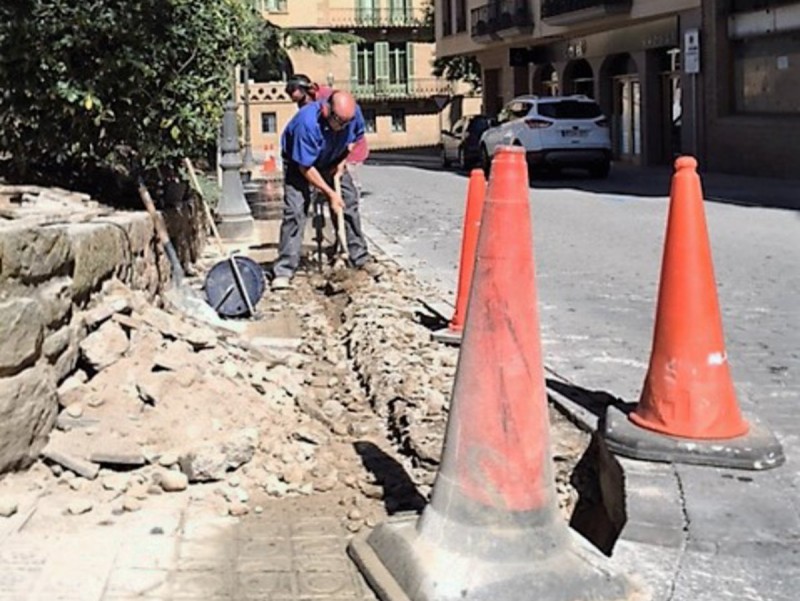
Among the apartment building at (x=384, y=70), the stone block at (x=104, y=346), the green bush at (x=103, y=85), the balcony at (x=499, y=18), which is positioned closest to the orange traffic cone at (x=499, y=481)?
the stone block at (x=104, y=346)

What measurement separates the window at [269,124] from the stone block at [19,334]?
56.0 m

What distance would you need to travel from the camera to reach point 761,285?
9.48 meters

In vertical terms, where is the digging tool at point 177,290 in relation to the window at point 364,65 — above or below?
below

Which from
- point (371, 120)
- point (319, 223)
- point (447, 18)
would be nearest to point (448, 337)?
point (319, 223)

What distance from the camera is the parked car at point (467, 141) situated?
3075 centimetres

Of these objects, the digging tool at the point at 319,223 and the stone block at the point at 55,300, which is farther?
the digging tool at the point at 319,223

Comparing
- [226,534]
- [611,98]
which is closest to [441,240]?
[226,534]

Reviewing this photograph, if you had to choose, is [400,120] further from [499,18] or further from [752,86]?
[752,86]

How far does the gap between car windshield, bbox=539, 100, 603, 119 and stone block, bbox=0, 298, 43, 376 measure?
21.7 metres

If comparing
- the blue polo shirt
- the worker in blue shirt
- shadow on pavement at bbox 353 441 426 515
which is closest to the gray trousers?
the worker in blue shirt

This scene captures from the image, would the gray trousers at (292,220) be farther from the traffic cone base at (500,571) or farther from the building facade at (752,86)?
the building facade at (752,86)

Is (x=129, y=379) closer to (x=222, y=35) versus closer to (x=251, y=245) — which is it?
(x=222, y=35)

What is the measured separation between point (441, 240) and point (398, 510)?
938 cm

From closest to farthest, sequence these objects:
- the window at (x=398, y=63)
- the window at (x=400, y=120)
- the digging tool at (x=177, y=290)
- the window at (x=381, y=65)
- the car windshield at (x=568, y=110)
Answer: the digging tool at (x=177, y=290)
the car windshield at (x=568, y=110)
the window at (x=381, y=65)
the window at (x=400, y=120)
the window at (x=398, y=63)
